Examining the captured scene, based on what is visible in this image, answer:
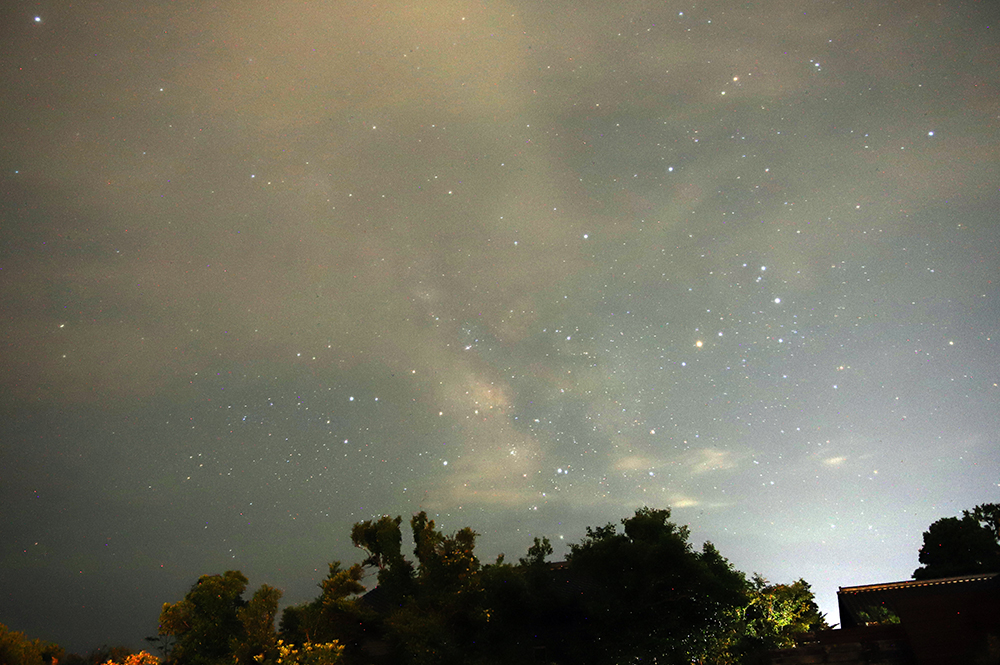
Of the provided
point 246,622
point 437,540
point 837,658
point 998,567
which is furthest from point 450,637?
point 998,567

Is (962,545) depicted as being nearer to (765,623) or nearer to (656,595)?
(765,623)

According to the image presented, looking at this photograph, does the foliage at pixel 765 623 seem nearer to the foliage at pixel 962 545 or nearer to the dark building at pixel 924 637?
the dark building at pixel 924 637

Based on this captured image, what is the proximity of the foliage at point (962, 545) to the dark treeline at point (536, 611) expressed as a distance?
88.6 ft

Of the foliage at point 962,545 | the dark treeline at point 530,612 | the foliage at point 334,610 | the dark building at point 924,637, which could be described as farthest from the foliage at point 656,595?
the foliage at point 962,545

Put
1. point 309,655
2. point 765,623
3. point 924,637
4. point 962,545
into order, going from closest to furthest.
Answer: point 309,655, point 924,637, point 765,623, point 962,545

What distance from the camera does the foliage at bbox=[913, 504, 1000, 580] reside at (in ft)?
114

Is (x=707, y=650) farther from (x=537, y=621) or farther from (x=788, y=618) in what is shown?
A: (x=537, y=621)

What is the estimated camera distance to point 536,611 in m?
17.7

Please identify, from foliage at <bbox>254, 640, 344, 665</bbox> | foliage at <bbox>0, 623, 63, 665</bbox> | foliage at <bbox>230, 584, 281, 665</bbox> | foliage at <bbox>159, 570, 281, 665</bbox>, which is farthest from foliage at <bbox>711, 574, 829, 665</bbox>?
foliage at <bbox>0, 623, 63, 665</bbox>

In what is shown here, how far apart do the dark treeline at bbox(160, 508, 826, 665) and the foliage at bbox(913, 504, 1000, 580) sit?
1063 inches

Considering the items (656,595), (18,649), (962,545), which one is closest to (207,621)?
(18,649)

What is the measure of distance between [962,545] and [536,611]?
3699cm

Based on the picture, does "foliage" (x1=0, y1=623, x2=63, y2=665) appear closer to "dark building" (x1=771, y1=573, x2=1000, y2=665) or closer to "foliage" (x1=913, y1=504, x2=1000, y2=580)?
"dark building" (x1=771, y1=573, x2=1000, y2=665)

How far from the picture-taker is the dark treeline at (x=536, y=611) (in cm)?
1661
